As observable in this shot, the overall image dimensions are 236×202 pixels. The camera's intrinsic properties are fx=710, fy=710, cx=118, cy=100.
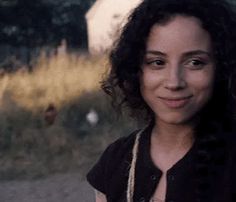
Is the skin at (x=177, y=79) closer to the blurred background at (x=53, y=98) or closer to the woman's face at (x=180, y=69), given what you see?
the woman's face at (x=180, y=69)

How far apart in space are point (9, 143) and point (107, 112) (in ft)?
5.06

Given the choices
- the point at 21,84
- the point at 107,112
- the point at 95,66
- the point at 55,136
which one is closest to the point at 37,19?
the point at 95,66

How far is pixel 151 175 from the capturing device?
75.2 inches

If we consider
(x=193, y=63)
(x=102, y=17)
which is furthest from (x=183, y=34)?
(x=102, y=17)

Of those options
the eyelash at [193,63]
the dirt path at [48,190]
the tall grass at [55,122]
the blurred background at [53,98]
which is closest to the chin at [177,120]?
the eyelash at [193,63]

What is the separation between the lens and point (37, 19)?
13.6m

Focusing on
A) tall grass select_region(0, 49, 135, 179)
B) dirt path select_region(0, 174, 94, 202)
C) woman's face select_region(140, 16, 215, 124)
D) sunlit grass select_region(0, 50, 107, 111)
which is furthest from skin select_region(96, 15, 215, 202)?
sunlit grass select_region(0, 50, 107, 111)

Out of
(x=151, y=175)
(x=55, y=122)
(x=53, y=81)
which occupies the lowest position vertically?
(x=55, y=122)

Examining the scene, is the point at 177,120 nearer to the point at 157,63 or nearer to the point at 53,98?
the point at 157,63

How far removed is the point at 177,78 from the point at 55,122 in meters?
6.37

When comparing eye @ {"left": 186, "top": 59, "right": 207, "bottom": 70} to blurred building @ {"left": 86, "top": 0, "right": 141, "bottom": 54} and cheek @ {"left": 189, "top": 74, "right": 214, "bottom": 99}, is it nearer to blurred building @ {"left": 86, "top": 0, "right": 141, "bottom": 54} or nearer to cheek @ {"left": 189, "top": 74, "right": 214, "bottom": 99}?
cheek @ {"left": 189, "top": 74, "right": 214, "bottom": 99}

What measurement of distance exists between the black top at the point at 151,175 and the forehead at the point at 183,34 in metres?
0.26

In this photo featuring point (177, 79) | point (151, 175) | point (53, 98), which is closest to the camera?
point (177, 79)

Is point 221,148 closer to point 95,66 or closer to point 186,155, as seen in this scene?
point 186,155
